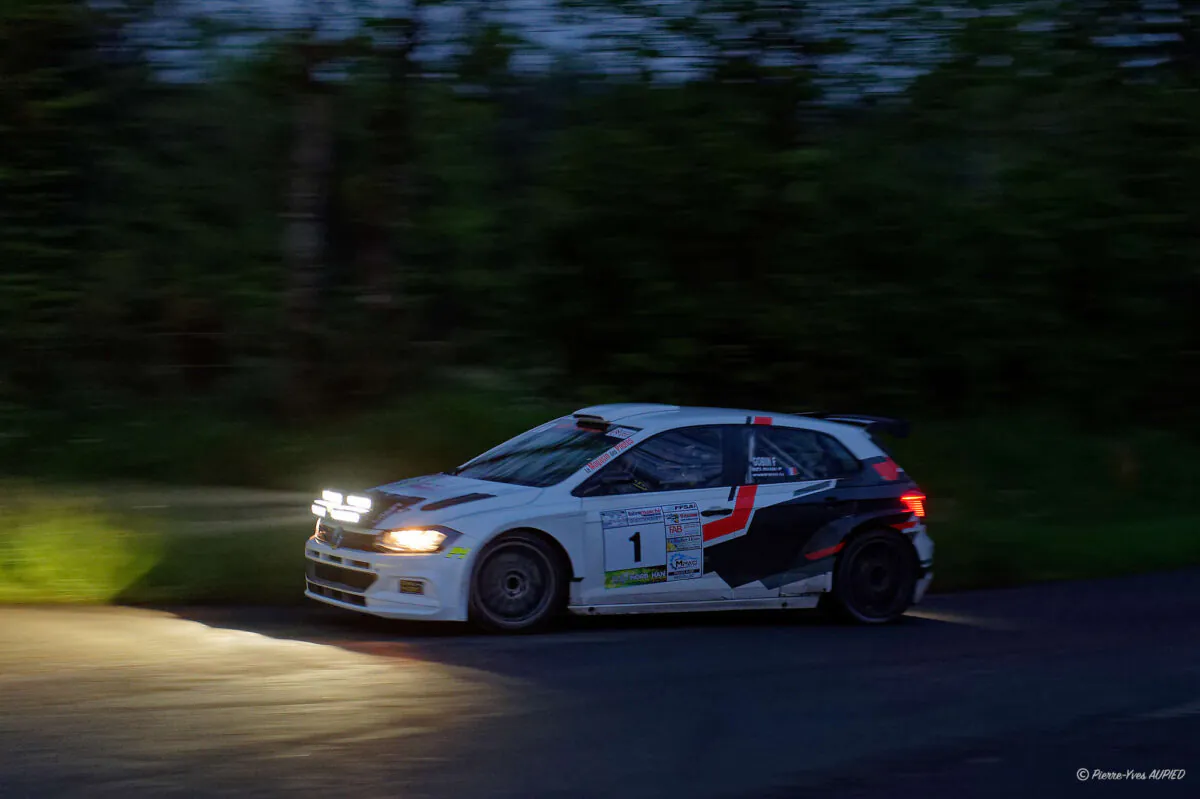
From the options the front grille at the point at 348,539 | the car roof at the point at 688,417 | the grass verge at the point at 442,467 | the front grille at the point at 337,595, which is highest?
the car roof at the point at 688,417

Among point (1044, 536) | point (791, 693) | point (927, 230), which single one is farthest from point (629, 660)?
point (927, 230)

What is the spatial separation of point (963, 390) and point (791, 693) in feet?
42.4

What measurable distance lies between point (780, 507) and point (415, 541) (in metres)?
2.66

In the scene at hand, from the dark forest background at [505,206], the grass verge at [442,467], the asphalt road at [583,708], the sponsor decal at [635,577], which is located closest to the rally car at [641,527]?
the sponsor decal at [635,577]

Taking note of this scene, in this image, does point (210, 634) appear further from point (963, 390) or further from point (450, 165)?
point (963, 390)

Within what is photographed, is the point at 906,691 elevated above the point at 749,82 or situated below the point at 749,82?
below

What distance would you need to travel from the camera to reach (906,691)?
8.23 meters

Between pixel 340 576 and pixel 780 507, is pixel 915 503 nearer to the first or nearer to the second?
pixel 780 507

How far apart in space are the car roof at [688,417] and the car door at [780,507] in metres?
0.08

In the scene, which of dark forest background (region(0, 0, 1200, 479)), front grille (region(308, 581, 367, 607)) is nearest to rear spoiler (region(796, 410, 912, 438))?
front grille (region(308, 581, 367, 607))

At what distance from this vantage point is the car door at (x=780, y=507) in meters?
10.4

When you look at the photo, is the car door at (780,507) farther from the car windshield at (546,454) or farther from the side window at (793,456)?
the car windshield at (546,454)

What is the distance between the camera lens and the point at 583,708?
759cm

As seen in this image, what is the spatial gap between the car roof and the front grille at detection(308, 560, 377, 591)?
2.20 meters
